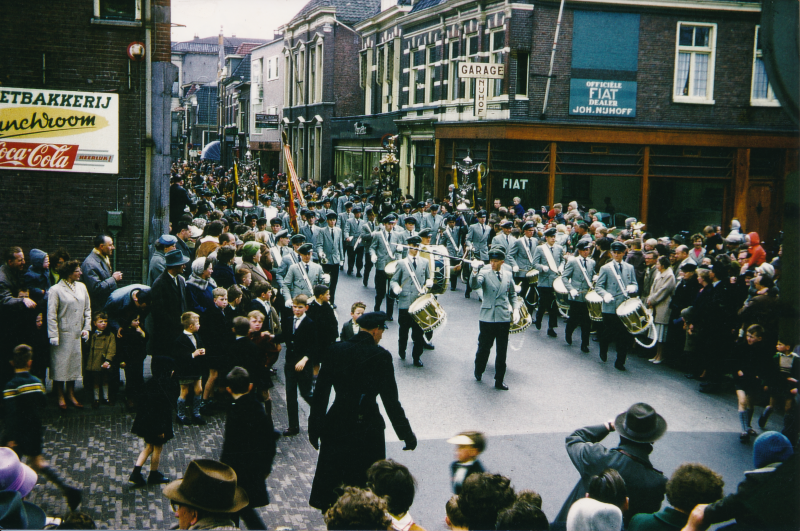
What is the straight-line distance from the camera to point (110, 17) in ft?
37.3

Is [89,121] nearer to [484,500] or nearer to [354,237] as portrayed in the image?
[354,237]

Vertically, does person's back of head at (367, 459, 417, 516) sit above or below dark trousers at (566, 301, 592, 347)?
above

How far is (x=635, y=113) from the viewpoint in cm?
2327

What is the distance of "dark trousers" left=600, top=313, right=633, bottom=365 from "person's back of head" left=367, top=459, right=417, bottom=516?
26.0 ft

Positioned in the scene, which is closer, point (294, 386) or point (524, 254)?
point (294, 386)

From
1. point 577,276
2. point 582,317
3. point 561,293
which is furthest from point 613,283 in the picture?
point 561,293

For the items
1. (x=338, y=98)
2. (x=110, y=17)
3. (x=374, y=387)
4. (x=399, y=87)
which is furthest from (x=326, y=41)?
(x=374, y=387)

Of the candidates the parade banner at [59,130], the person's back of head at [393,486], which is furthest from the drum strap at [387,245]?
the person's back of head at [393,486]

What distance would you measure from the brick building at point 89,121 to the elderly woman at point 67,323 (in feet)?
11.0

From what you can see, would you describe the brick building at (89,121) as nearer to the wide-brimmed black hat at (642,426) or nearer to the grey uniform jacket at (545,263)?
the grey uniform jacket at (545,263)

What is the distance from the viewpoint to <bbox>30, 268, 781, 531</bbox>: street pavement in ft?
21.6

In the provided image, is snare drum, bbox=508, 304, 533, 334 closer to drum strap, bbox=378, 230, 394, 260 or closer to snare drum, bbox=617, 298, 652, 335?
snare drum, bbox=617, 298, 652, 335

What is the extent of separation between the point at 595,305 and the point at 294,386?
5.76 metres

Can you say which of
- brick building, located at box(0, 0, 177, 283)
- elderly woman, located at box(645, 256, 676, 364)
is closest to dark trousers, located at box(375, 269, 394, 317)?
brick building, located at box(0, 0, 177, 283)
